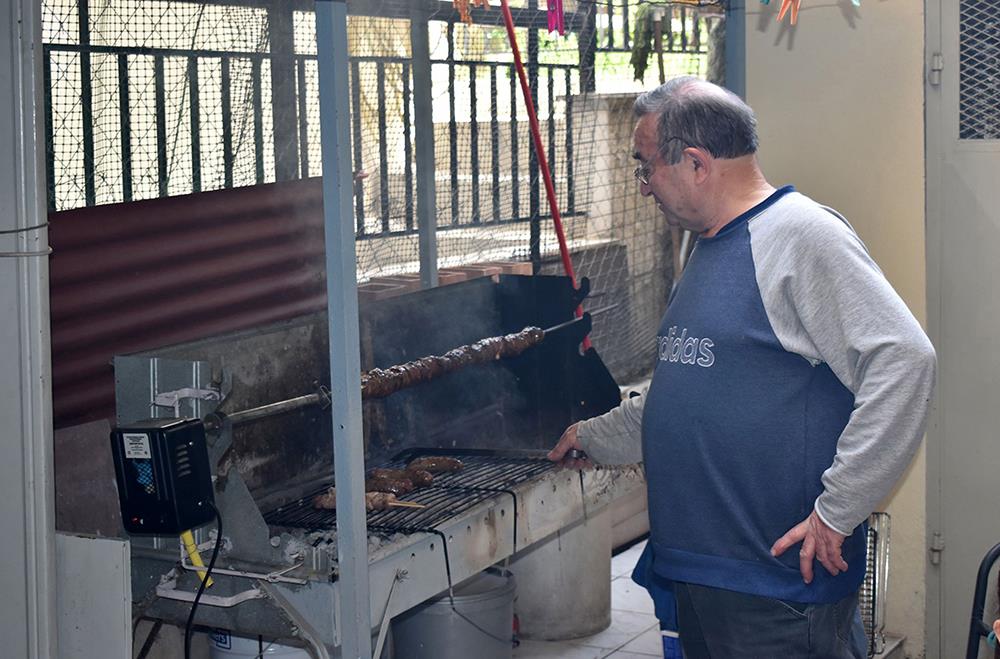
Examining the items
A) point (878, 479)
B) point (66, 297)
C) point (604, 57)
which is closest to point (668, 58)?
point (604, 57)

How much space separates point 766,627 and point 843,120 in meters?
2.39

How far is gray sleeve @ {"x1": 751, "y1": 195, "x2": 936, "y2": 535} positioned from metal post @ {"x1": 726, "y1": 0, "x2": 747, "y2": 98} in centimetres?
176

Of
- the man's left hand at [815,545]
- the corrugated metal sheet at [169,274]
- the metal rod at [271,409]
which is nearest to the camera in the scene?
the man's left hand at [815,545]

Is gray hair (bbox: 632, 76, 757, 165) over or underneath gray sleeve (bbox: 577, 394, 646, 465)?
over

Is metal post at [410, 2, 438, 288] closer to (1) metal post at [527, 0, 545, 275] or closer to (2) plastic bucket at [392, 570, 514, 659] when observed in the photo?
(1) metal post at [527, 0, 545, 275]

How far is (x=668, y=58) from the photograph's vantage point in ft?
21.6

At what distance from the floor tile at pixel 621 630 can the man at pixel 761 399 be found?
2268 mm

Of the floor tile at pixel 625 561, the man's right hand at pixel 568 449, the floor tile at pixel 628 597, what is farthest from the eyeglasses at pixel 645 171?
the floor tile at pixel 625 561

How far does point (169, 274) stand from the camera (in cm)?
336

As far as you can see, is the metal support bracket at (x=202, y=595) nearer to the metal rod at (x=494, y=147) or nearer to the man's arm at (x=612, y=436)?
the man's arm at (x=612, y=436)

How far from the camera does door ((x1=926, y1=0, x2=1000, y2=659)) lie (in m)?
4.03

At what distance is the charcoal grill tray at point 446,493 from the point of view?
9.41 ft

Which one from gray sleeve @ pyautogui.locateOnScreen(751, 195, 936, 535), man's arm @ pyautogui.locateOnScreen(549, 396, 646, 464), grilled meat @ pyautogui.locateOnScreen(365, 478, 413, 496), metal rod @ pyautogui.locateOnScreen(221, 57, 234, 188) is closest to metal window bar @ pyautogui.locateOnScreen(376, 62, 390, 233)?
metal rod @ pyautogui.locateOnScreen(221, 57, 234, 188)

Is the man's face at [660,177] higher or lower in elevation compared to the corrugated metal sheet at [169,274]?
higher
